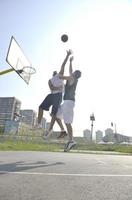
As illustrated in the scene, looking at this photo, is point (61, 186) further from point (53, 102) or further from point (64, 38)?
point (64, 38)

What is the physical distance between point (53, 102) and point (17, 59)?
20.0 feet

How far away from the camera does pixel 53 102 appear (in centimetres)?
791

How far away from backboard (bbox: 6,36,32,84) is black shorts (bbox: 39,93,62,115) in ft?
16.5

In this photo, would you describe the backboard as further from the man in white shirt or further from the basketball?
the man in white shirt

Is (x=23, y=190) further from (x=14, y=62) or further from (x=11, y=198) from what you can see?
(x=14, y=62)

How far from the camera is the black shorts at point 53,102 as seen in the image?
7871 millimetres

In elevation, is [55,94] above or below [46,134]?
above

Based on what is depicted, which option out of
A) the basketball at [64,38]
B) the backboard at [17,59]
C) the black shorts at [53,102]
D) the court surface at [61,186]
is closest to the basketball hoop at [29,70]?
the backboard at [17,59]

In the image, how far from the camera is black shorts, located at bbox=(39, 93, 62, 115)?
25.8 feet

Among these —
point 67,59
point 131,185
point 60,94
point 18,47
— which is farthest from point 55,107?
point 18,47

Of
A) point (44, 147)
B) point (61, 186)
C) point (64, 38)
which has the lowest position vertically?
point (61, 186)

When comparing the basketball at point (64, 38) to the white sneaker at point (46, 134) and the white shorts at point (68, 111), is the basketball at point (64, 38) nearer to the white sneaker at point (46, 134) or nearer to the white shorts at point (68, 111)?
the white shorts at point (68, 111)

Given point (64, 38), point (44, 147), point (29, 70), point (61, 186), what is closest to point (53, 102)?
point (64, 38)

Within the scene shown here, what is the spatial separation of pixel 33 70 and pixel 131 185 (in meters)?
12.0
